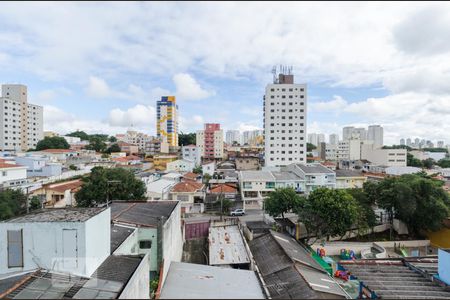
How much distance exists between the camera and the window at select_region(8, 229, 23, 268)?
24.1 feet

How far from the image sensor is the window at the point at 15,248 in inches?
289

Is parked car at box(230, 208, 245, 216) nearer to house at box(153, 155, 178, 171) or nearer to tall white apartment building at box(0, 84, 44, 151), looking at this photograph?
house at box(153, 155, 178, 171)

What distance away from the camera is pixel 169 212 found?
13117 mm

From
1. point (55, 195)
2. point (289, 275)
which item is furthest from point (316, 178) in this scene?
point (55, 195)

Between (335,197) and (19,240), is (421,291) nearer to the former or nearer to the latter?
(335,197)

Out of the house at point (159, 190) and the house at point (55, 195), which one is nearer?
the house at point (55, 195)

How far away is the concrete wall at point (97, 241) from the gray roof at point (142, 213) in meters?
2.80

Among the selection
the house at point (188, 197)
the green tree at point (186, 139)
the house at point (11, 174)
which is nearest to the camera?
the house at point (11, 174)

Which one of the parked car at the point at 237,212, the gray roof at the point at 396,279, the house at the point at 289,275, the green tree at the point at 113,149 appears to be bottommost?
the parked car at the point at 237,212

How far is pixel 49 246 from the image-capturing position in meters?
7.32

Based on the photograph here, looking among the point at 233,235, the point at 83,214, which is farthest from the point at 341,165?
the point at 83,214

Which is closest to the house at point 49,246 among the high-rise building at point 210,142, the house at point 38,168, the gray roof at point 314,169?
the house at point 38,168

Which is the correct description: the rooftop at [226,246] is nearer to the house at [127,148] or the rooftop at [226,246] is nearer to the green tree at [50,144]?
the green tree at [50,144]

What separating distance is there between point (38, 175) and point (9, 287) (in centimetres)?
2829
